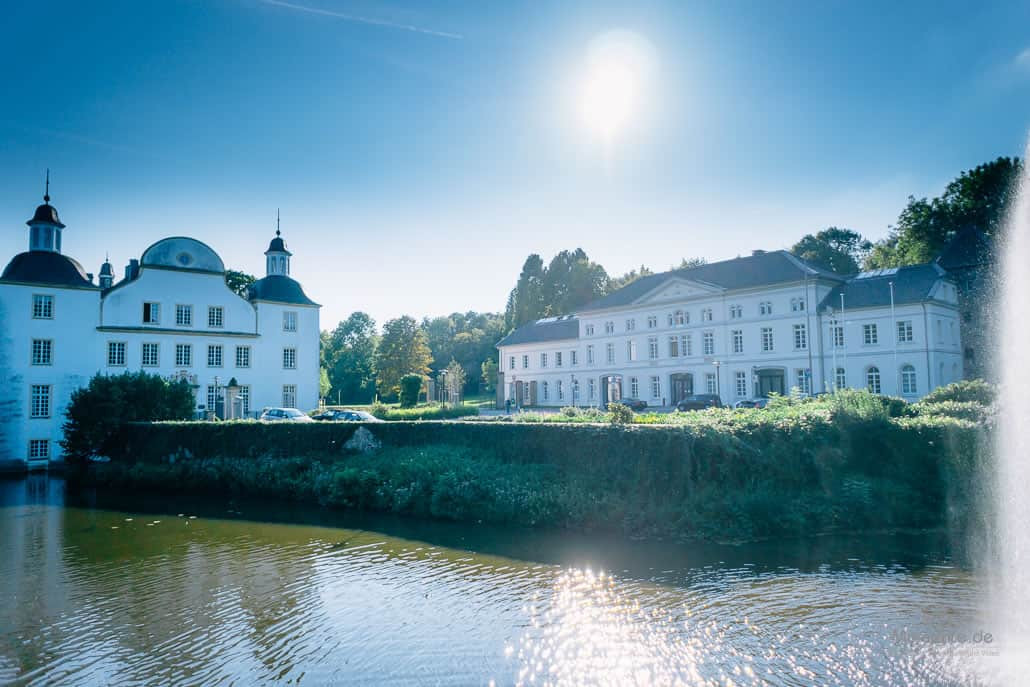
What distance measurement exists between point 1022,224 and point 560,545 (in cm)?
1337

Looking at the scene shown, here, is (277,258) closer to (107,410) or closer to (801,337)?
(107,410)

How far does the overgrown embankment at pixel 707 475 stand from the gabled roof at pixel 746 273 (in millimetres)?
28869

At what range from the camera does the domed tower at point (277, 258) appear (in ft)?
139

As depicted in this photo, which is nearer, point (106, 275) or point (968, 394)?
point (968, 394)

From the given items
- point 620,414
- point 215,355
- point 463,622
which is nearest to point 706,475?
point 620,414

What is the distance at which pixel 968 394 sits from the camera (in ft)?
60.0

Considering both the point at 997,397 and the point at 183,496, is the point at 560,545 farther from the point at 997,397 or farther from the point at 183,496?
the point at 183,496

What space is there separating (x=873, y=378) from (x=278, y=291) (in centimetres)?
3897

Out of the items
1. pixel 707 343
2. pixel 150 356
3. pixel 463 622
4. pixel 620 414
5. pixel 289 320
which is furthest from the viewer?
pixel 707 343

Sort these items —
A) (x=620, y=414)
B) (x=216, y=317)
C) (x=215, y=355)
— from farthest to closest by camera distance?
1. (x=216, y=317)
2. (x=215, y=355)
3. (x=620, y=414)

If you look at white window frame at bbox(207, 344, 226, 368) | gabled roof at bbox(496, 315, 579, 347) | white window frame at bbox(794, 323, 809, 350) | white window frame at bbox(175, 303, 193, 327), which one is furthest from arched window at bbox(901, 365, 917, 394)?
white window frame at bbox(175, 303, 193, 327)

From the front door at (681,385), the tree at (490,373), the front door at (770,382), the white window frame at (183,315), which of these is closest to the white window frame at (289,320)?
the white window frame at (183,315)

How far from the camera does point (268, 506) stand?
1912 cm

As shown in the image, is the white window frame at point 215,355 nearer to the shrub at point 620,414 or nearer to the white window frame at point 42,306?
the white window frame at point 42,306
